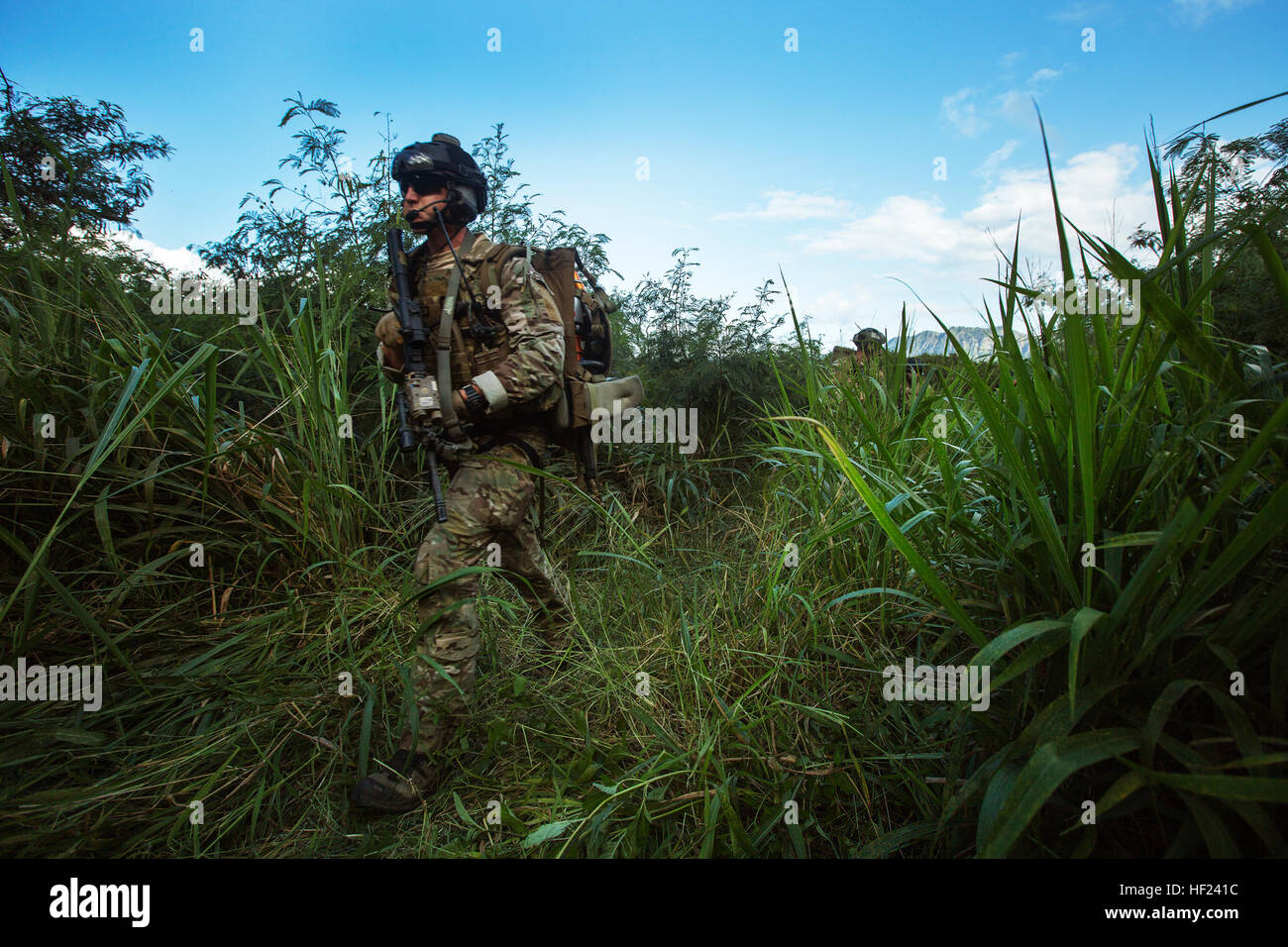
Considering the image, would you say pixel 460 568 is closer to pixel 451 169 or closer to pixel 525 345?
pixel 525 345

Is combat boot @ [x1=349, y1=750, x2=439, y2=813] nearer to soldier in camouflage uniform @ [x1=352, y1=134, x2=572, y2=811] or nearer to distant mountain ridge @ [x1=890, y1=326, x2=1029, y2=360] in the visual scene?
soldier in camouflage uniform @ [x1=352, y1=134, x2=572, y2=811]

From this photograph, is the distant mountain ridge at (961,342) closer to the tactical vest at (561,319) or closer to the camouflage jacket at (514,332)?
the tactical vest at (561,319)

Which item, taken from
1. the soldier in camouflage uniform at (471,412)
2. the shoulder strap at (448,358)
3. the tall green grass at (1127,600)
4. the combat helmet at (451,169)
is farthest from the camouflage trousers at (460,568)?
the tall green grass at (1127,600)

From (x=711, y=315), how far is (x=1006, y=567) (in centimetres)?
350

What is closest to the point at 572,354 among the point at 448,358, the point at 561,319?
the point at 561,319

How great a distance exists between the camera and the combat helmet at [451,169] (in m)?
2.47

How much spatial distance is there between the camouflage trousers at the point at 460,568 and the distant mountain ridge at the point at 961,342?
1639 millimetres

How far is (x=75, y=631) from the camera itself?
2121 mm

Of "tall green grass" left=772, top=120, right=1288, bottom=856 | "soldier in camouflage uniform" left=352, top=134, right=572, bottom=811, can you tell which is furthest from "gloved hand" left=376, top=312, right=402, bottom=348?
"tall green grass" left=772, top=120, right=1288, bottom=856
